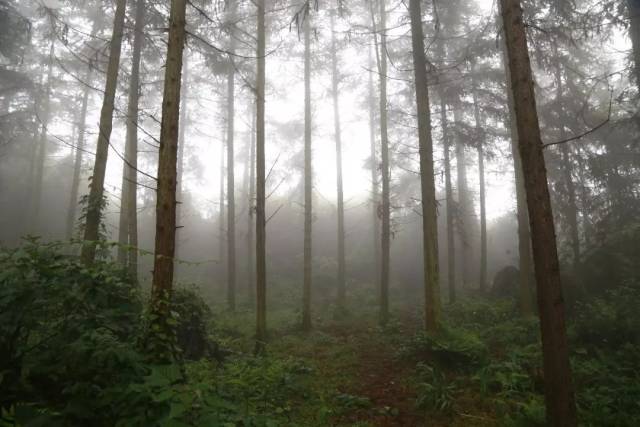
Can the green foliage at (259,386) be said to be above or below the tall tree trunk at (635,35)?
below

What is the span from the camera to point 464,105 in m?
17.2

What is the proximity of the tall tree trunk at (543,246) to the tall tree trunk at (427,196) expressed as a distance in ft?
14.5

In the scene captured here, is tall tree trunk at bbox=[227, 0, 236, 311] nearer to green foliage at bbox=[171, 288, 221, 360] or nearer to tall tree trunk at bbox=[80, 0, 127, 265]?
tall tree trunk at bbox=[80, 0, 127, 265]

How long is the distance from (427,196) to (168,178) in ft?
22.3

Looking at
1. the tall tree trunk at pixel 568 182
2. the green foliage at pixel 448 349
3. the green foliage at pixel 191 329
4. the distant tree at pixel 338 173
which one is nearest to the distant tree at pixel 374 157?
the distant tree at pixel 338 173

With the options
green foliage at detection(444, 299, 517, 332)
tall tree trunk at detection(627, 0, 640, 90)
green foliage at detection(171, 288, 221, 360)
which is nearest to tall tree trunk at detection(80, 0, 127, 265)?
green foliage at detection(171, 288, 221, 360)

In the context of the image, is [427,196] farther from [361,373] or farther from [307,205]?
[307,205]

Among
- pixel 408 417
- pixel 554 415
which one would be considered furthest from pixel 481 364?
pixel 554 415

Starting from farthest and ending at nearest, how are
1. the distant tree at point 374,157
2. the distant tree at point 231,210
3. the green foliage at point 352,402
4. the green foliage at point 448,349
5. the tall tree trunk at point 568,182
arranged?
the distant tree at point 374,157 < the distant tree at point 231,210 < the tall tree trunk at point 568,182 < the green foliage at point 448,349 < the green foliage at point 352,402

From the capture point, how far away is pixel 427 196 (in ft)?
33.2

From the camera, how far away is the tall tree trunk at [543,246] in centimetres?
512

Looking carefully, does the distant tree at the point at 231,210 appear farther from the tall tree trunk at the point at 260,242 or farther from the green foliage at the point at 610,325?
the green foliage at the point at 610,325

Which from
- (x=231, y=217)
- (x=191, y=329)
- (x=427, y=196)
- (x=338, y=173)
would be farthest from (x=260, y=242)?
(x=338, y=173)

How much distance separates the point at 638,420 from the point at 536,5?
14.3 metres
